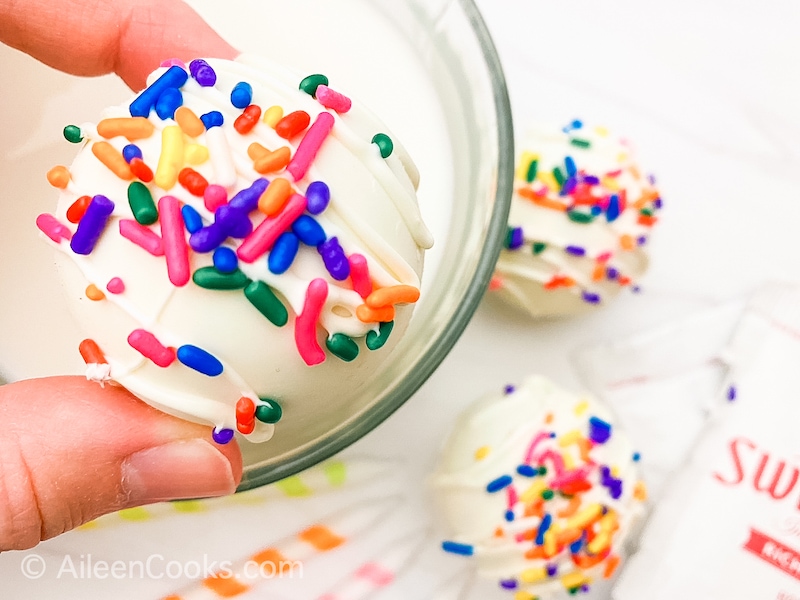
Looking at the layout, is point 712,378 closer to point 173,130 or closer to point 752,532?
point 752,532

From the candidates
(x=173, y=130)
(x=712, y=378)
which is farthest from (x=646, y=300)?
(x=173, y=130)

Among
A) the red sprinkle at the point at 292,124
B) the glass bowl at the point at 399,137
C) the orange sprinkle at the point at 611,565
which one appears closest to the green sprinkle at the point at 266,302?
the red sprinkle at the point at 292,124

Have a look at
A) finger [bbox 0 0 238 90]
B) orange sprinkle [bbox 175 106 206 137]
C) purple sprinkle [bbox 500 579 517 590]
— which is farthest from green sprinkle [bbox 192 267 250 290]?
purple sprinkle [bbox 500 579 517 590]

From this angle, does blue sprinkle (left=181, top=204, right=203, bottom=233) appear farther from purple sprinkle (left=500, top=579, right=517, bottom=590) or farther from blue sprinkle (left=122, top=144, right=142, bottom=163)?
purple sprinkle (left=500, top=579, right=517, bottom=590)

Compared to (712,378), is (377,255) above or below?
below

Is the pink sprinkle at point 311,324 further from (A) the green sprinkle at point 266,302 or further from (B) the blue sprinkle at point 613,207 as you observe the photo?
(B) the blue sprinkle at point 613,207
